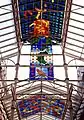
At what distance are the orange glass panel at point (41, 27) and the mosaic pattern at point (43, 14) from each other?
233 millimetres

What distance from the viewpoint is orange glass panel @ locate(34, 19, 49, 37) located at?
18.4m

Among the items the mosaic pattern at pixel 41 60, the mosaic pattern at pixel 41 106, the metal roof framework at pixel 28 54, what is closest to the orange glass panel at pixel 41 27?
the mosaic pattern at pixel 41 60

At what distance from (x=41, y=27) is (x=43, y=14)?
128 cm

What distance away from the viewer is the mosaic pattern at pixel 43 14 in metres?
16.3

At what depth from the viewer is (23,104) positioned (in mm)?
24719

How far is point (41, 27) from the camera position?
61.6ft

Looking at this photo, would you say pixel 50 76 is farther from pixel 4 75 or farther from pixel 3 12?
pixel 3 12

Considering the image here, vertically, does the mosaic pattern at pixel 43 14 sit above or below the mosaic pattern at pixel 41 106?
above

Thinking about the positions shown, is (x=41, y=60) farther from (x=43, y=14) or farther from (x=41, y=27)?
(x=43, y=14)

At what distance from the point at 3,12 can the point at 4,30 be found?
6.92 feet

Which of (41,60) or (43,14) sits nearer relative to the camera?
(43,14)

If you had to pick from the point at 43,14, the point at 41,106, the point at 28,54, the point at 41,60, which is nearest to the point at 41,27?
the point at 43,14

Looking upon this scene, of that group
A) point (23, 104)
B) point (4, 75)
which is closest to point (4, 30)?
point (4, 75)

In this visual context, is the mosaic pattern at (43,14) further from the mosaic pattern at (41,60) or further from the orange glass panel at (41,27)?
the mosaic pattern at (41,60)
